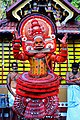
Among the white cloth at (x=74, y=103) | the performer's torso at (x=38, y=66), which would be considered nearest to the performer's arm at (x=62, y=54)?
the performer's torso at (x=38, y=66)

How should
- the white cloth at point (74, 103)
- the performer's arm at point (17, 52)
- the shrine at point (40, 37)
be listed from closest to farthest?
1. the performer's arm at point (17, 52)
2. the shrine at point (40, 37)
3. the white cloth at point (74, 103)

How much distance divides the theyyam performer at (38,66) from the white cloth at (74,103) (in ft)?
5.34

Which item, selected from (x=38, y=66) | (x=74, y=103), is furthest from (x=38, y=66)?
(x=74, y=103)

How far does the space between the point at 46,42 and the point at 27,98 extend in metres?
1.22

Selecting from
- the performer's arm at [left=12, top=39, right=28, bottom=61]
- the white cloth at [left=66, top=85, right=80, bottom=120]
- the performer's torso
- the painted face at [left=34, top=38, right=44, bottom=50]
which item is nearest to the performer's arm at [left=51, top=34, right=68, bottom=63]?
the performer's torso

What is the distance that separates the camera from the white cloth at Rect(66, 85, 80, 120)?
7484mm

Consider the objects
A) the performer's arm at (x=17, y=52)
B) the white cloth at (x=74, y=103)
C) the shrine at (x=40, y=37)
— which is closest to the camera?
the performer's arm at (x=17, y=52)

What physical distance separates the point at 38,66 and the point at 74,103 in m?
2.27

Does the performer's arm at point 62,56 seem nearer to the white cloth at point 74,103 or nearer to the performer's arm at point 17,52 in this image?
the performer's arm at point 17,52

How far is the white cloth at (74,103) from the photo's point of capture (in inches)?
295

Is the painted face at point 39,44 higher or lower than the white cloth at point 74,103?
higher

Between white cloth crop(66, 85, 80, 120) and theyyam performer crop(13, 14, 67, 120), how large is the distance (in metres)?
1.63

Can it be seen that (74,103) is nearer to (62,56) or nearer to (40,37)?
(62,56)

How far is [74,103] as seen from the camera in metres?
7.63
